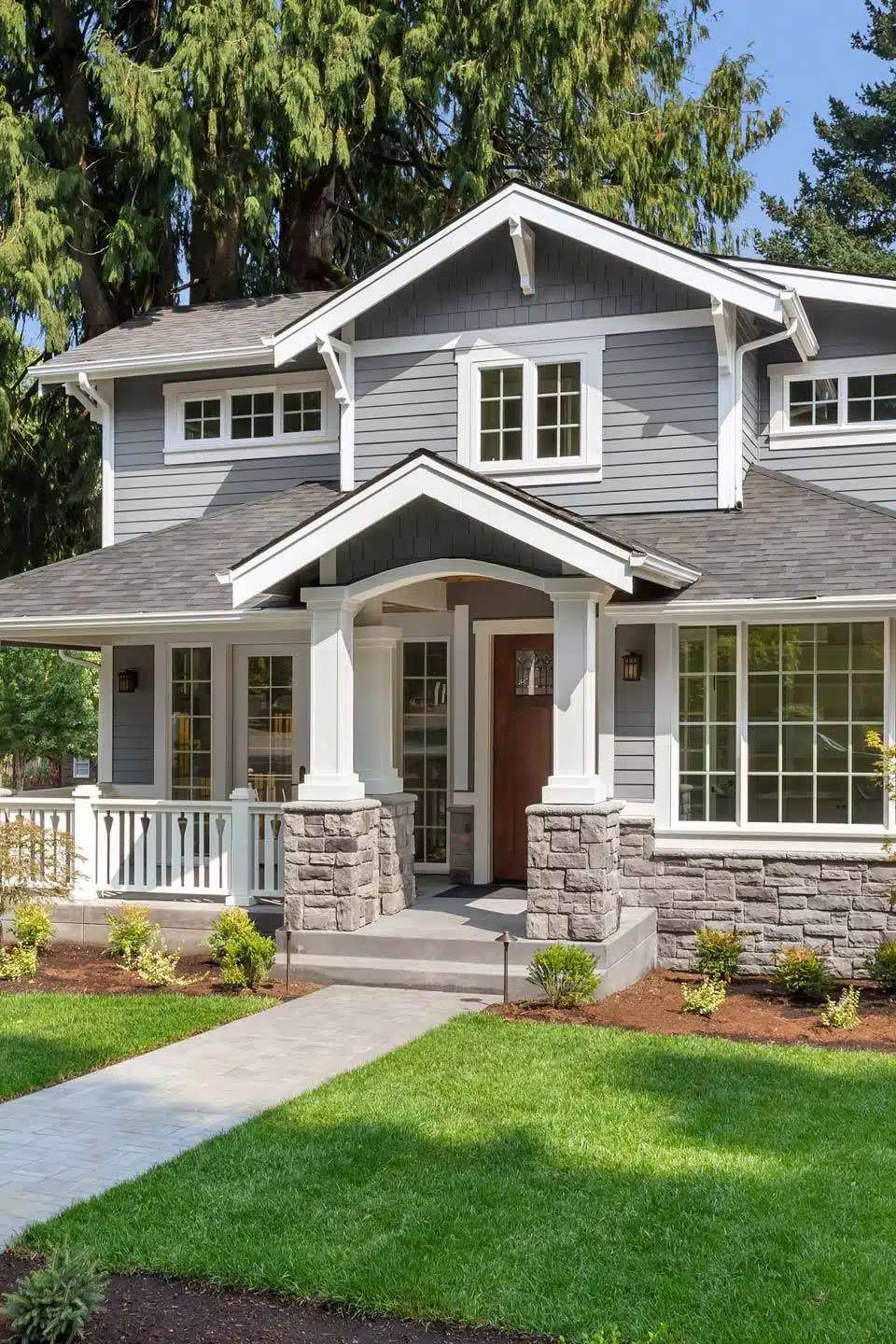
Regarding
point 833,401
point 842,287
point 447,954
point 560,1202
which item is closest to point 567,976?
point 447,954

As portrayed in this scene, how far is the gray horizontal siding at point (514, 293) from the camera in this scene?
11.0 meters

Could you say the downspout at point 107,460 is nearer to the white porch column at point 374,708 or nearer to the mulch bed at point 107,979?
the white porch column at point 374,708

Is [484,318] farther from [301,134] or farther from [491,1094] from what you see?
[491,1094]

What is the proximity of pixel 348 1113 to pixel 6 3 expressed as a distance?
14231mm

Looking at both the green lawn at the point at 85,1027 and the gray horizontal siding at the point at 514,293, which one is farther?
the gray horizontal siding at the point at 514,293

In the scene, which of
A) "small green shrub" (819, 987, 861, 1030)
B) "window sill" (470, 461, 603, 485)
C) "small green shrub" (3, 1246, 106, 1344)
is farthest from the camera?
"window sill" (470, 461, 603, 485)

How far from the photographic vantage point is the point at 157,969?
9273mm

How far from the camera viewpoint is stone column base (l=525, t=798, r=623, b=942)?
8969 mm

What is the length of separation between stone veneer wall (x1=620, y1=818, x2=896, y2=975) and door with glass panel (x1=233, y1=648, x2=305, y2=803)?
3544mm

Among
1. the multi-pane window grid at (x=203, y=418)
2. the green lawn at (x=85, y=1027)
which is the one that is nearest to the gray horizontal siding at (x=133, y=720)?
the multi-pane window grid at (x=203, y=418)

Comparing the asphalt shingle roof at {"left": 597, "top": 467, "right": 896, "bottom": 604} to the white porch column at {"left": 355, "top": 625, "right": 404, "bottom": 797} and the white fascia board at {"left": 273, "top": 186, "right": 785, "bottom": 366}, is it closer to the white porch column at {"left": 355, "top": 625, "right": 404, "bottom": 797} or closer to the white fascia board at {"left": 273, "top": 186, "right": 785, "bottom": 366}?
the white fascia board at {"left": 273, "top": 186, "right": 785, "bottom": 366}

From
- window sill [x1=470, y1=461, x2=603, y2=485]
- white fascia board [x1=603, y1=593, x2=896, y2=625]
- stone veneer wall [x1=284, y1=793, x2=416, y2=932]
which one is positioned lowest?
stone veneer wall [x1=284, y1=793, x2=416, y2=932]

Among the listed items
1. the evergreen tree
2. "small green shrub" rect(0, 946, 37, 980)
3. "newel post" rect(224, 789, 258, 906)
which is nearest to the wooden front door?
"newel post" rect(224, 789, 258, 906)

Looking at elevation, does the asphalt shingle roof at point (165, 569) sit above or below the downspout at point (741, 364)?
below
